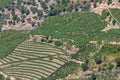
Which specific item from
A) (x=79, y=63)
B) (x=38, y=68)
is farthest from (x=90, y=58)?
(x=38, y=68)

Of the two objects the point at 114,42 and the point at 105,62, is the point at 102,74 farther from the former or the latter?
the point at 114,42

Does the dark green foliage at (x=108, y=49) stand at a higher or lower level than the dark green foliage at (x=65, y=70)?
higher

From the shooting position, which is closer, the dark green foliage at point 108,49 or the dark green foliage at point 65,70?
the dark green foliage at point 65,70

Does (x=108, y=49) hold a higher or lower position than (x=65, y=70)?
higher

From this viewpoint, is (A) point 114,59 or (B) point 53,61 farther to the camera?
(B) point 53,61

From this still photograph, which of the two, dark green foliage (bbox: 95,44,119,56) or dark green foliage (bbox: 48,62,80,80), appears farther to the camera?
dark green foliage (bbox: 95,44,119,56)

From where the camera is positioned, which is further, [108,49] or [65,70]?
[108,49]

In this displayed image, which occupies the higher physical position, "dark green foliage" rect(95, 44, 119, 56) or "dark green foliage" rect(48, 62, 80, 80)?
"dark green foliage" rect(95, 44, 119, 56)
